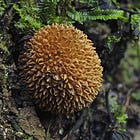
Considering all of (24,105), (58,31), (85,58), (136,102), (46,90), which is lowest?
(136,102)

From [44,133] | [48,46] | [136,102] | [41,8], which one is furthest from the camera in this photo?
[136,102]

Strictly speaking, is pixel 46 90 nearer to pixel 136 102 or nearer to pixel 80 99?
pixel 80 99

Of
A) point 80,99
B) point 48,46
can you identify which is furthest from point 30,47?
point 80,99

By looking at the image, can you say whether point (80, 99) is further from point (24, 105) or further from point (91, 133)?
point (91, 133)

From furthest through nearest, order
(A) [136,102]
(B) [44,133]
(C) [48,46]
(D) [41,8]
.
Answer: (A) [136,102] → (D) [41,8] → (B) [44,133] → (C) [48,46]

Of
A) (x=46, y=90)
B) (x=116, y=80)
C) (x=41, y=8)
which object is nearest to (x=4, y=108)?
(x=46, y=90)

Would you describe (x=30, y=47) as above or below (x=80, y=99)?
above

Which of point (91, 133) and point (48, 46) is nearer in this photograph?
point (48, 46)
